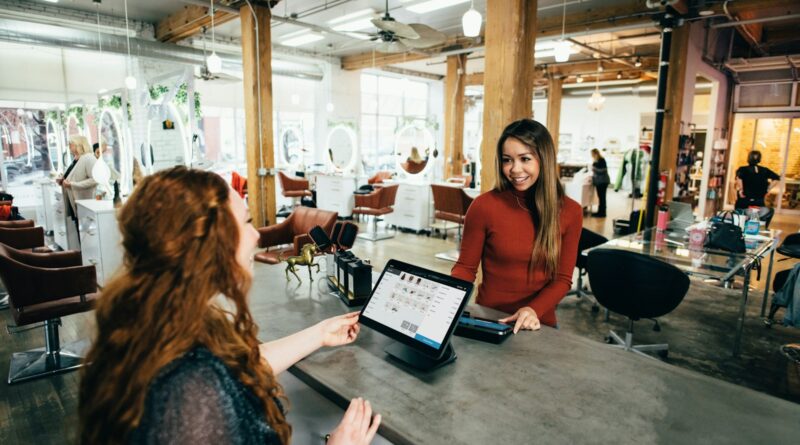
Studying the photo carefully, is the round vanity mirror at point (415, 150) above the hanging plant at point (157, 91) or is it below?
below

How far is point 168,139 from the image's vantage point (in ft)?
21.5

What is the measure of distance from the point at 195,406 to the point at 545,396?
89cm

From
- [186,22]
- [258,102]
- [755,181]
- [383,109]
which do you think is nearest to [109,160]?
[186,22]

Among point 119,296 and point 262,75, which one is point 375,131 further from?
point 119,296

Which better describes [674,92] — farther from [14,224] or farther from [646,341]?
Answer: [14,224]

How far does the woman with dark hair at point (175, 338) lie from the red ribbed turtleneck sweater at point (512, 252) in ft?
4.04

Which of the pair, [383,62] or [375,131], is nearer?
[383,62]

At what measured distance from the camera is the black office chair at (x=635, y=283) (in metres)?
2.98

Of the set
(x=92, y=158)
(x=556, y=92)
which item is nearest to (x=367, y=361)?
(x=92, y=158)

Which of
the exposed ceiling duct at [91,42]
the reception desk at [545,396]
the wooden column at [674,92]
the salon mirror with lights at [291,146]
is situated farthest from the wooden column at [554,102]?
the reception desk at [545,396]

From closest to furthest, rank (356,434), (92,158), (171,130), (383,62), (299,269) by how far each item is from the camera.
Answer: (356,434) → (299,269) → (92,158) → (171,130) → (383,62)

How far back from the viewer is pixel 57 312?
2971 millimetres

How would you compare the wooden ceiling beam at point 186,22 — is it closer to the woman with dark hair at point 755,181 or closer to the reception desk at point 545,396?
the reception desk at point 545,396

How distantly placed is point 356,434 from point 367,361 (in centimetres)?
36
